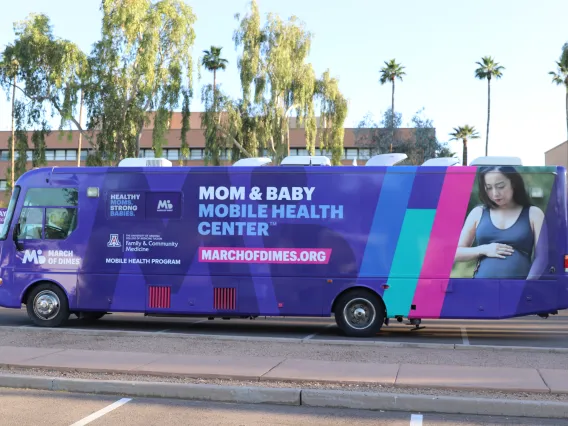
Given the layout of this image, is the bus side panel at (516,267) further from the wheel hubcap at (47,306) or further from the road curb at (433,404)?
the wheel hubcap at (47,306)

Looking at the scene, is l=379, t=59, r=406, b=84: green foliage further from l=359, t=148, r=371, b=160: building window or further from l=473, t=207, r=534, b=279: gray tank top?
l=473, t=207, r=534, b=279: gray tank top

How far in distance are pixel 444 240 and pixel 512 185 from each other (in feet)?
5.15

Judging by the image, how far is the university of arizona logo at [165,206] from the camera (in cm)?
1346

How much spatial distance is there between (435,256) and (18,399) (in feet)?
Result: 25.2

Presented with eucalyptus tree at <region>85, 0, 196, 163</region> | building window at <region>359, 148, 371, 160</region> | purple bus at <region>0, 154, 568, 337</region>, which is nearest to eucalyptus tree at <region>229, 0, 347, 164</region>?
eucalyptus tree at <region>85, 0, 196, 163</region>

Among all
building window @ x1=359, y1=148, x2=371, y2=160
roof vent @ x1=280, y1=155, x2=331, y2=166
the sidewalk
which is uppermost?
building window @ x1=359, y1=148, x2=371, y2=160

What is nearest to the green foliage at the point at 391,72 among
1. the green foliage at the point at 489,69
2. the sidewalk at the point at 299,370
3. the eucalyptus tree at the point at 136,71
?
the green foliage at the point at 489,69

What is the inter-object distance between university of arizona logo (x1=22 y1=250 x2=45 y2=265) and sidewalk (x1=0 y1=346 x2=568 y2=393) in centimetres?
402

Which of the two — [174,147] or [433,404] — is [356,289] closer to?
[433,404]

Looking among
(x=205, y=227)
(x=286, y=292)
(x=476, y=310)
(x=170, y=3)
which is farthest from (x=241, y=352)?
(x=170, y=3)

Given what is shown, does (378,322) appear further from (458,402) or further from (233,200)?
(458,402)

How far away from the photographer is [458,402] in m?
7.17

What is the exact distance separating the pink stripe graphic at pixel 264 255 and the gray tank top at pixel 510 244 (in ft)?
9.23

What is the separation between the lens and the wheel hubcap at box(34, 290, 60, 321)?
44.9 ft
